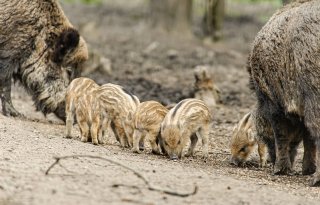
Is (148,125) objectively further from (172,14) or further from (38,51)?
(172,14)

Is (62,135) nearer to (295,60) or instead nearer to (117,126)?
(117,126)

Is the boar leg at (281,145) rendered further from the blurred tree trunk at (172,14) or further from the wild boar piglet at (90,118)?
the blurred tree trunk at (172,14)

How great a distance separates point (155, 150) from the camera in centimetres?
915

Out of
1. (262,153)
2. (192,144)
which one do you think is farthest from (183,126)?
(262,153)

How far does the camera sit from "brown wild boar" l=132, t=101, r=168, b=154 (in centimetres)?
906

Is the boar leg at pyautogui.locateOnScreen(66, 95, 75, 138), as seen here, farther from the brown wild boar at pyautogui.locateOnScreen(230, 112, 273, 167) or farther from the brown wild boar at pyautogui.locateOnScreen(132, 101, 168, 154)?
the brown wild boar at pyautogui.locateOnScreen(230, 112, 273, 167)

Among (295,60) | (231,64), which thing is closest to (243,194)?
(295,60)

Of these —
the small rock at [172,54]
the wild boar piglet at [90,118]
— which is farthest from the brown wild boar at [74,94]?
the small rock at [172,54]

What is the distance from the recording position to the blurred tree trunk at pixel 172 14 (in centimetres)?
2200

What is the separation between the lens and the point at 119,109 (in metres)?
9.45

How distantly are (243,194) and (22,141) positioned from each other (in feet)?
9.09

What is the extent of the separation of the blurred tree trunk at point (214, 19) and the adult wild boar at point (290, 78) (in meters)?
12.6

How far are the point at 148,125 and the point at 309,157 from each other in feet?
5.57

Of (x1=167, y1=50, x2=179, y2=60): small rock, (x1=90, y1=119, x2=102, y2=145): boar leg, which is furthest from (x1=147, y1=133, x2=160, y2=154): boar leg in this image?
(x1=167, y1=50, x2=179, y2=60): small rock
